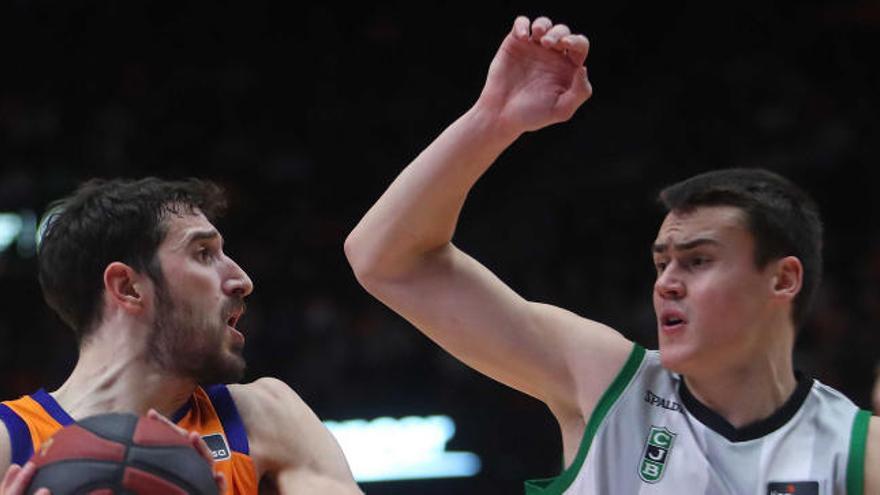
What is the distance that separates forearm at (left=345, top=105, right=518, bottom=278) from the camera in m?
3.73

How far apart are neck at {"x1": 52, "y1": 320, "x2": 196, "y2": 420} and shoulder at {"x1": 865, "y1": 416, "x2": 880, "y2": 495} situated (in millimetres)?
1771

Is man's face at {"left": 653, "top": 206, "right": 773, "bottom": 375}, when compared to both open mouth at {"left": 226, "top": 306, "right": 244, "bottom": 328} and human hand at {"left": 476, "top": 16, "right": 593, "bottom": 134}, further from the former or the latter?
open mouth at {"left": 226, "top": 306, "right": 244, "bottom": 328}

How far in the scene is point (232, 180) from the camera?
12039mm

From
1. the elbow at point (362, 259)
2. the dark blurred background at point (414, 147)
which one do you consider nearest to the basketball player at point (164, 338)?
the elbow at point (362, 259)

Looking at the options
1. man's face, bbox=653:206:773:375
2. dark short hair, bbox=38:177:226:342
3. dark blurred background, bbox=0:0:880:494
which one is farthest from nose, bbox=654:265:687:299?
dark blurred background, bbox=0:0:880:494

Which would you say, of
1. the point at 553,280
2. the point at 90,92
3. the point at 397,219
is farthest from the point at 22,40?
the point at 397,219

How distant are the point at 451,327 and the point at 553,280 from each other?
23.6 feet

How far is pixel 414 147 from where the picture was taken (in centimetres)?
1243

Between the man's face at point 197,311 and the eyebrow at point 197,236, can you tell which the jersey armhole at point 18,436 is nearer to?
the man's face at point 197,311

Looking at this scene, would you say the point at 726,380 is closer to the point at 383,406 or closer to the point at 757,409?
the point at 757,409

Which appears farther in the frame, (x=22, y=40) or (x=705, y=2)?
(x=705, y=2)

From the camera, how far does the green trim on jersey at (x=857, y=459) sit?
365cm

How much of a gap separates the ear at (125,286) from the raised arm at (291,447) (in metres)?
0.40

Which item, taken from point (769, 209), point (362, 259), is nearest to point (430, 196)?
point (362, 259)
